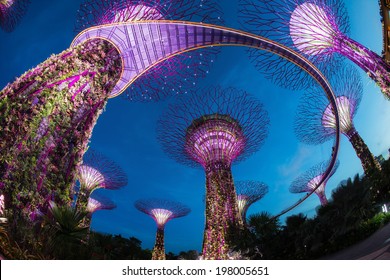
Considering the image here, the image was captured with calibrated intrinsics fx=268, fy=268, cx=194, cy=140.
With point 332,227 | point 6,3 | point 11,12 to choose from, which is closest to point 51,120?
point 11,12

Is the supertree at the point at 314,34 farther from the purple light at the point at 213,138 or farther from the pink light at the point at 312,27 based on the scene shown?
the purple light at the point at 213,138

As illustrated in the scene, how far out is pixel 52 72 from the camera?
555 cm

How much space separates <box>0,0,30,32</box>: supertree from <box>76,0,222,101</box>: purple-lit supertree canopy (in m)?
3.34

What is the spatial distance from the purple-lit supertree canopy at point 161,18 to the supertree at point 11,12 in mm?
3336

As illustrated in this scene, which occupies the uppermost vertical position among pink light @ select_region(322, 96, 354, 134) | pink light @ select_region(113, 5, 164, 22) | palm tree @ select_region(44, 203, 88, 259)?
pink light @ select_region(322, 96, 354, 134)

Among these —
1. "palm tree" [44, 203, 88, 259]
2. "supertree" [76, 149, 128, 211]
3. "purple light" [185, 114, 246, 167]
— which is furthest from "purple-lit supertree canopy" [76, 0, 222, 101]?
"supertree" [76, 149, 128, 211]

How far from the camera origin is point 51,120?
5617mm

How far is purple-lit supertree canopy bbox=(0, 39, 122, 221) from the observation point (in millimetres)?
4824

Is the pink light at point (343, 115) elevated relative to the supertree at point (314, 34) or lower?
elevated

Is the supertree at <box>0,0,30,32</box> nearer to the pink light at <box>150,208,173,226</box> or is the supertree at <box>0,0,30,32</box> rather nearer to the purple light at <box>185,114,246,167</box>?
the purple light at <box>185,114,246,167</box>

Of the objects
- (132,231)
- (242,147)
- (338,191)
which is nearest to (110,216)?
(132,231)

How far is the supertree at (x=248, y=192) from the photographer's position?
822 inches

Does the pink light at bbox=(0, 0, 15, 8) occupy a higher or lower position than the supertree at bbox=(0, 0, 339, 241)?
higher

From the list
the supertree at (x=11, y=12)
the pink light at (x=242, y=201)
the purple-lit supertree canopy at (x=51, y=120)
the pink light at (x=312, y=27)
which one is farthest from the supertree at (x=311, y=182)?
the supertree at (x=11, y=12)
